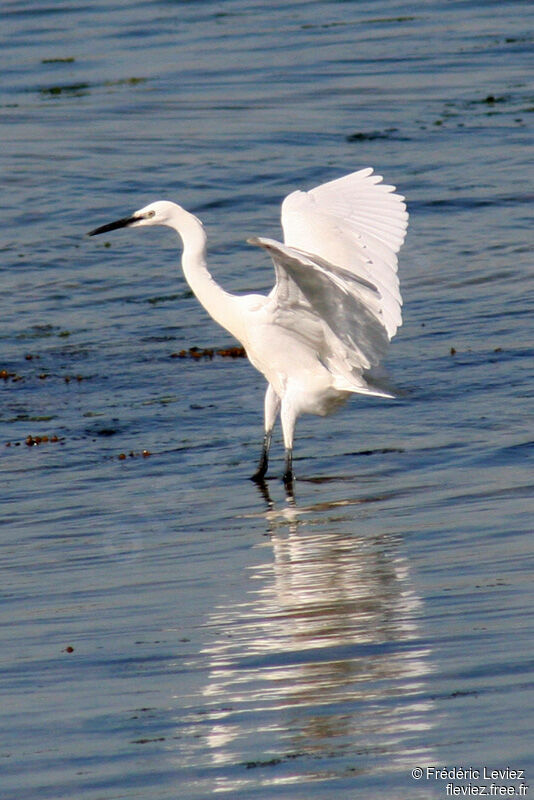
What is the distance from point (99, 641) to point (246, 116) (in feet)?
42.8

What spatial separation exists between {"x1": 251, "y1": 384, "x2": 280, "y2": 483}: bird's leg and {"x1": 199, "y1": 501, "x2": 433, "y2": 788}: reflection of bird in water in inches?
61.3

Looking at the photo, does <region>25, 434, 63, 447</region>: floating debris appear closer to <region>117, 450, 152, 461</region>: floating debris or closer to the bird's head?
<region>117, 450, 152, 461</region>: floating debris

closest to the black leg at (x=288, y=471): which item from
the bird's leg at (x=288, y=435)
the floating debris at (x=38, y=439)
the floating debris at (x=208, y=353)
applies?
the bird's leg at (x=288, y=435)

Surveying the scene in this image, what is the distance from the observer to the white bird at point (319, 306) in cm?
807

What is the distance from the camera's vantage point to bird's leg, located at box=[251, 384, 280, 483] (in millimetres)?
8258

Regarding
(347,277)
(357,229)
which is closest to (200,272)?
(357,229)

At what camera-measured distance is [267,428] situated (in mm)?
8516

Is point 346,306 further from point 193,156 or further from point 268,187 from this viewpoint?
point 193,156

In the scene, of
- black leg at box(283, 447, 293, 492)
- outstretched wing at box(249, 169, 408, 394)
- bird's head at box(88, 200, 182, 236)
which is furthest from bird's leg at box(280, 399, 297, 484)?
bird's head at box(88, 200, 182, 236)

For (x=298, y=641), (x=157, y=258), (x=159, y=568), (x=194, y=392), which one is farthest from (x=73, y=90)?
(x=298, y=641)

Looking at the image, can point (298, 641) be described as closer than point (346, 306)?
Yes

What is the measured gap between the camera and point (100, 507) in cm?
751

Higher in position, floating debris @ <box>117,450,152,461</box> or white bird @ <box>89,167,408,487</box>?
white bird @ <box>89,167,408,487</box>

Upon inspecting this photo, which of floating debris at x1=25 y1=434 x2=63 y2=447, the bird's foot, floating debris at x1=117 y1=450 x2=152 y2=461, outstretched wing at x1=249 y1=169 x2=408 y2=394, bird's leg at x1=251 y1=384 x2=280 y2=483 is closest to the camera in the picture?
outstretched wing at x1=249 y1=169 x2=408 y2=394
